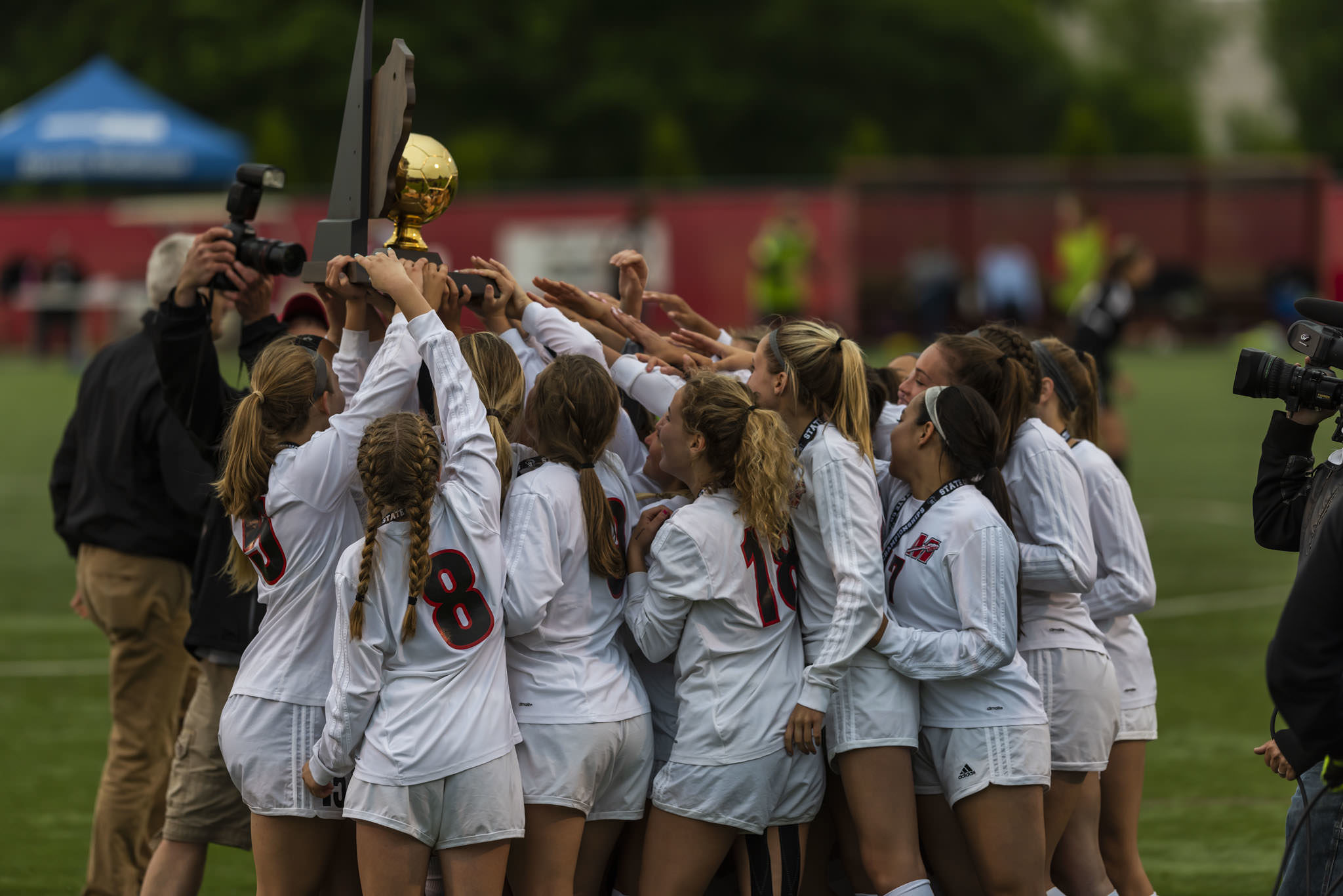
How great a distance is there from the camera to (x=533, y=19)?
4597 centimetres

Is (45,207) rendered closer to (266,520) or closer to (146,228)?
(146,228)

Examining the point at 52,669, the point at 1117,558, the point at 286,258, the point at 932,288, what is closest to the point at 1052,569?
the point at 1117,558

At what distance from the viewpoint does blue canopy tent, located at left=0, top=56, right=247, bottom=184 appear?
27578mm

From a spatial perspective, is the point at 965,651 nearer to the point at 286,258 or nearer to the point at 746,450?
the point at 746,450

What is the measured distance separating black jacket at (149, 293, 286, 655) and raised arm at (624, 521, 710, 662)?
1.24 meters

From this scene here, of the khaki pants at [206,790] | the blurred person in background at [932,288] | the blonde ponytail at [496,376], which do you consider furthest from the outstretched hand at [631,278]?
the blurred person in background at [932,288]

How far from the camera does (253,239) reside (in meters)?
4.58

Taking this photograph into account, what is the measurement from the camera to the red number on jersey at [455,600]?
12.2ft

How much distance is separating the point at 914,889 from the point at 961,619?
0.71 meters

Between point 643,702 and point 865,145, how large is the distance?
37.4 meters

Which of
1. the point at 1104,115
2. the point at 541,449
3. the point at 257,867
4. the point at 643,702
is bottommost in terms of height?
the point at 257,867

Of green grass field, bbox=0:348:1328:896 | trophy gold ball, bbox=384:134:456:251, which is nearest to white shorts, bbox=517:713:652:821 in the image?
trophy gold ball, bbox=384:134:456:251

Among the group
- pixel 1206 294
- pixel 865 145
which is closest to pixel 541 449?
pixel 1206 294

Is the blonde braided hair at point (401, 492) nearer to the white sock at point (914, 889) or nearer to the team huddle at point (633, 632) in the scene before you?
the team huddle at point (633, 632)
